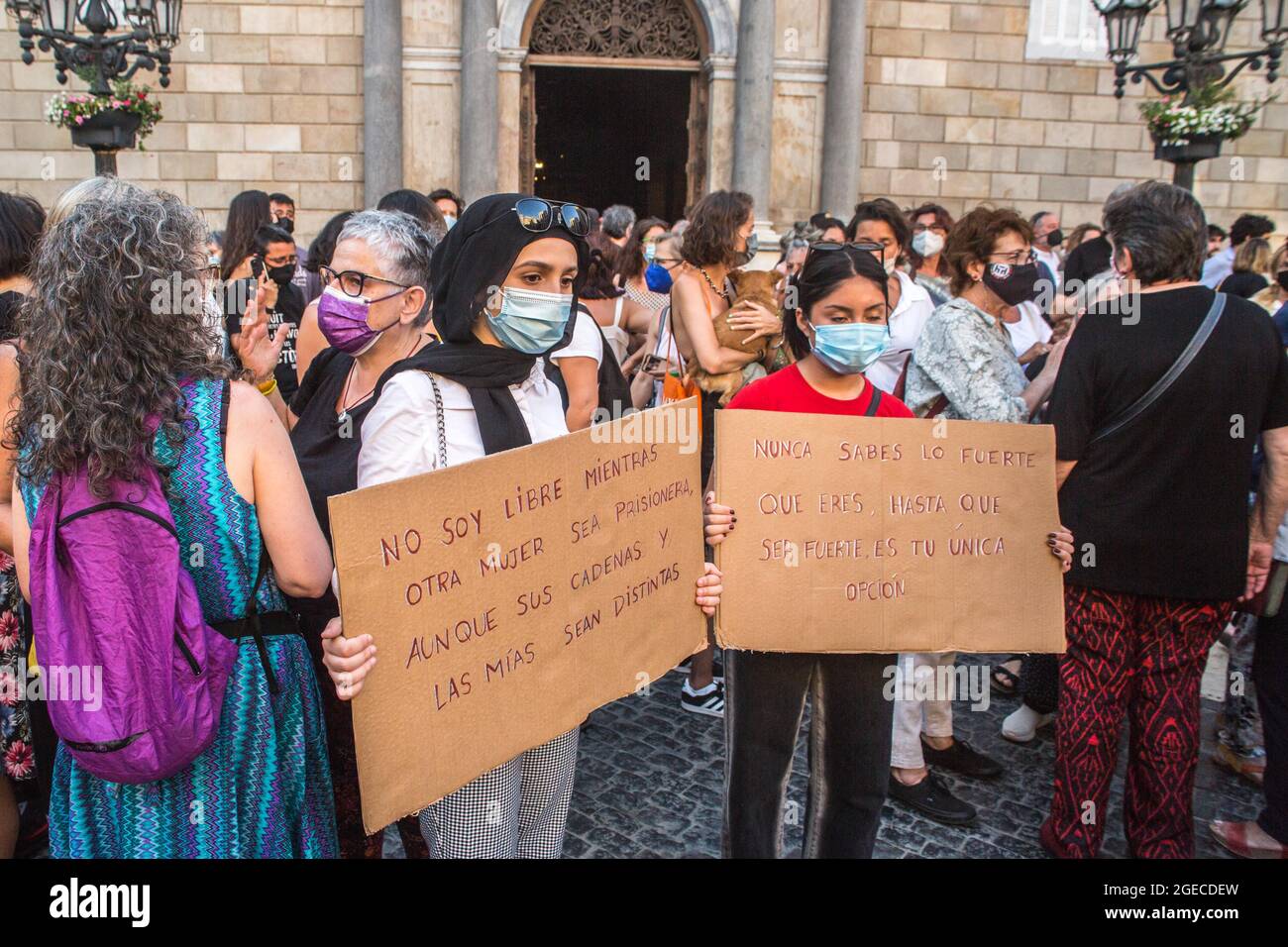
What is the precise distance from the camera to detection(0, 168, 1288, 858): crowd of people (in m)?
1.79

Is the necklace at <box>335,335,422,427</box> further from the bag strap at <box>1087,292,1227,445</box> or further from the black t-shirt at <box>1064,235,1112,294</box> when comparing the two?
the black t-shirt at <box>1064,235,1112,294</box>

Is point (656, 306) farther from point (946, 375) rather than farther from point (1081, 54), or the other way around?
point (1081, 54)

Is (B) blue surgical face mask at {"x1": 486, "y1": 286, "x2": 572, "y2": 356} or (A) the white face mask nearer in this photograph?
(B) blue surgical face mask at {"x1": 486, "y1": 286, "x2": 572, "y2": 356}

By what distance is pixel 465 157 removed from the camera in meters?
11.1

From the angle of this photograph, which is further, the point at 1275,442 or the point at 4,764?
the point at 1275,442

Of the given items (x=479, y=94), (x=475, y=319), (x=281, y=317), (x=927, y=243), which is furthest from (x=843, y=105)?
(x=475, y=319)

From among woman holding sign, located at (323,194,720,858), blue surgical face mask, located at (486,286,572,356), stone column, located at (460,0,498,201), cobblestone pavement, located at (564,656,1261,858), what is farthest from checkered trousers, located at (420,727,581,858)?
stone column, located at (460,0,498,201)

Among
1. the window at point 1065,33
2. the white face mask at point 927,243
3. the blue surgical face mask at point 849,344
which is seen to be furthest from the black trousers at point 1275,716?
the window at point 1065,33

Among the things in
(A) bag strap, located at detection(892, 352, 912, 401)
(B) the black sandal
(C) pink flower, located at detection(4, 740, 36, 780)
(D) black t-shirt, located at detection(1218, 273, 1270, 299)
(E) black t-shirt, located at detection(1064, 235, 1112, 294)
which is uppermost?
(E) black t-shirt, located at detection(1064, 235, 1112, 294)

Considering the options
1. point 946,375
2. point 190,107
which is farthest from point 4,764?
point 190,107

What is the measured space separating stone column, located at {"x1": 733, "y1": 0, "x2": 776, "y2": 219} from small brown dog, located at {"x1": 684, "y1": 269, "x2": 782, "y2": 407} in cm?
742

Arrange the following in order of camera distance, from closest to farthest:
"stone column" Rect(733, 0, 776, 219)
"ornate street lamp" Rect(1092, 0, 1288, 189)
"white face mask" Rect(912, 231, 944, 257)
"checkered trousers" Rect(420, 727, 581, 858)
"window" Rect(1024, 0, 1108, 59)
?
"checkered trousers" Rect(420, 727, 581, 858), "white face mask" Rect(912, 231, 944, 257), "ornate street lamp" Rect(1092, 0, 1288, 189), "stone column" Rect(733, 0, 776, 219), "window" Rect(1024, 0, 1108, 59)

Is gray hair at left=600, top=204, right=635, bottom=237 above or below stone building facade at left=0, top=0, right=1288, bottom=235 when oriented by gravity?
below

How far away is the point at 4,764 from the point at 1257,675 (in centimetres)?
412
